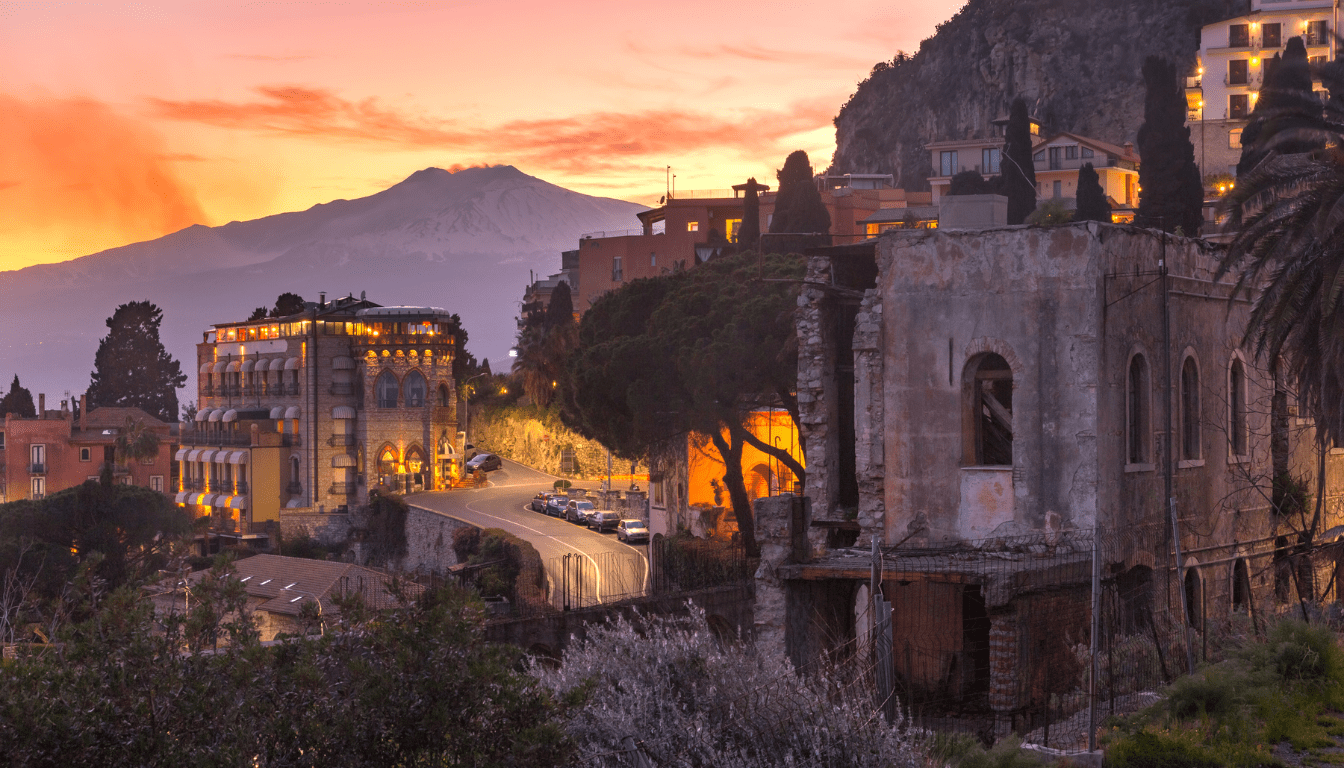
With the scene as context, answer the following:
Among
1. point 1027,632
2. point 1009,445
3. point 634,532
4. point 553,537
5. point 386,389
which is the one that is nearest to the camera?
point 1027,632

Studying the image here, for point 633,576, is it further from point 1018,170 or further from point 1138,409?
point 1018,170

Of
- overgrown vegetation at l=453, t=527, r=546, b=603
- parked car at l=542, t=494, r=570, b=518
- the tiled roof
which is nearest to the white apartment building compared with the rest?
parked car at l=542, t=494, r=570, b=518

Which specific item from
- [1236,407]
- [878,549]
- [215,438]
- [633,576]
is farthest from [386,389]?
[878,549]

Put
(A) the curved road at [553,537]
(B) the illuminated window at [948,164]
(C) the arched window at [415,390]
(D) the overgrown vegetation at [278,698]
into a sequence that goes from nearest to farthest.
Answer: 1. (D) the overgrown vegetation at [278,698]
2. (A) the curved road at [553,537]
3. (C) the arched window at [415,390]
4. (B) the illuminated window at [948,164]

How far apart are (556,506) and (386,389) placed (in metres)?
18.6

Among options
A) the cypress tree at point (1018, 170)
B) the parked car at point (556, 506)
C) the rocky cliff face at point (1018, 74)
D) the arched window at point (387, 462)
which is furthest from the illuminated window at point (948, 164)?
the parked car at point (556, 506)

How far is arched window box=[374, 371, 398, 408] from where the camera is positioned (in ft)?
241

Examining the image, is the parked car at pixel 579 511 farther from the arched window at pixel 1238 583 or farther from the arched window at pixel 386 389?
the arched window at pixel 1238 583

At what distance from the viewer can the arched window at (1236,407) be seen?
24.9 metres

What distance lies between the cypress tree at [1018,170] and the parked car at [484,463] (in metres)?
32.1

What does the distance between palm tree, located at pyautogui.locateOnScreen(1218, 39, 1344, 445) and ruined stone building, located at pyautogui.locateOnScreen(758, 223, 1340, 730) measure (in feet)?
5.96

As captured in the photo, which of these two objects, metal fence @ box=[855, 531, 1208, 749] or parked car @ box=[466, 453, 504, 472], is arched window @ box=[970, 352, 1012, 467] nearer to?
metal fence @ box=[855, 531, 1208, 749]

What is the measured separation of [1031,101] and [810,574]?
366 ft

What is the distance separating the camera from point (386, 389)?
241 feet
